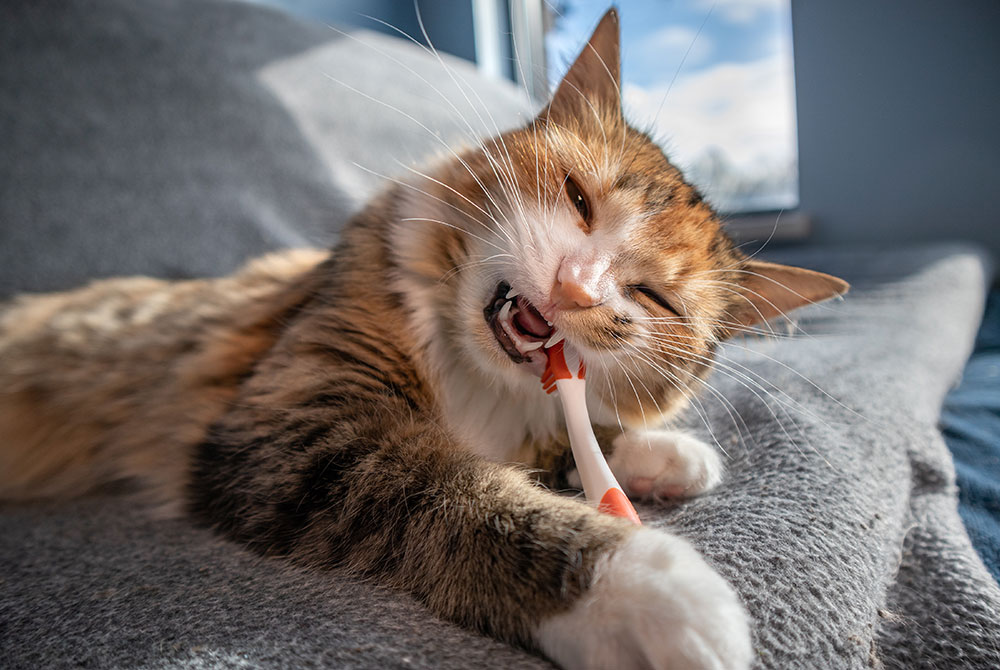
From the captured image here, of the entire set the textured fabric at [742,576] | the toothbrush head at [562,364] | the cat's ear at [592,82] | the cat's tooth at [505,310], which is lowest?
the textured fabric at [742,576]

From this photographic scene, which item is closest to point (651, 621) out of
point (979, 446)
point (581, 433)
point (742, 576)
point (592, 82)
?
point (742, 576)

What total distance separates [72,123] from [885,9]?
3.97 metres

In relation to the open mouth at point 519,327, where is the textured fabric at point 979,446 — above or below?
below

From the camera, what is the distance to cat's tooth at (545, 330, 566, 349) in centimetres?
80

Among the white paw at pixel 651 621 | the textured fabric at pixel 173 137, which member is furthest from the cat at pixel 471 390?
the textured fabric at pixel 173 137

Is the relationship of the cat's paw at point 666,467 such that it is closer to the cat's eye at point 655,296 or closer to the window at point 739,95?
the cat's eye at point 655,296

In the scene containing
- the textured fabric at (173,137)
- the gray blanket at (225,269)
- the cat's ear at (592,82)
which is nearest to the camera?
the gray blanket at (225,269)

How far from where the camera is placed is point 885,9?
3.37 metres

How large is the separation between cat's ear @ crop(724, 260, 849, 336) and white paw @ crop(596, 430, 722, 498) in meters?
0.26

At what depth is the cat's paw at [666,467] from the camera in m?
0.84

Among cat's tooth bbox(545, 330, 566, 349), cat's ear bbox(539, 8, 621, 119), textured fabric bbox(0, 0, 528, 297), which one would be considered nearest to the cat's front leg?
cat's tooth bbox(545, 330, 566, 349)

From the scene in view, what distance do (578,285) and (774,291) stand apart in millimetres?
468

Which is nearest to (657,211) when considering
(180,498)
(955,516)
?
(955,516)

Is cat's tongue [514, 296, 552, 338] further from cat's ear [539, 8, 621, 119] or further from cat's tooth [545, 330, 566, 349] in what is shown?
cat's ear [539, 8, 621, 119]
